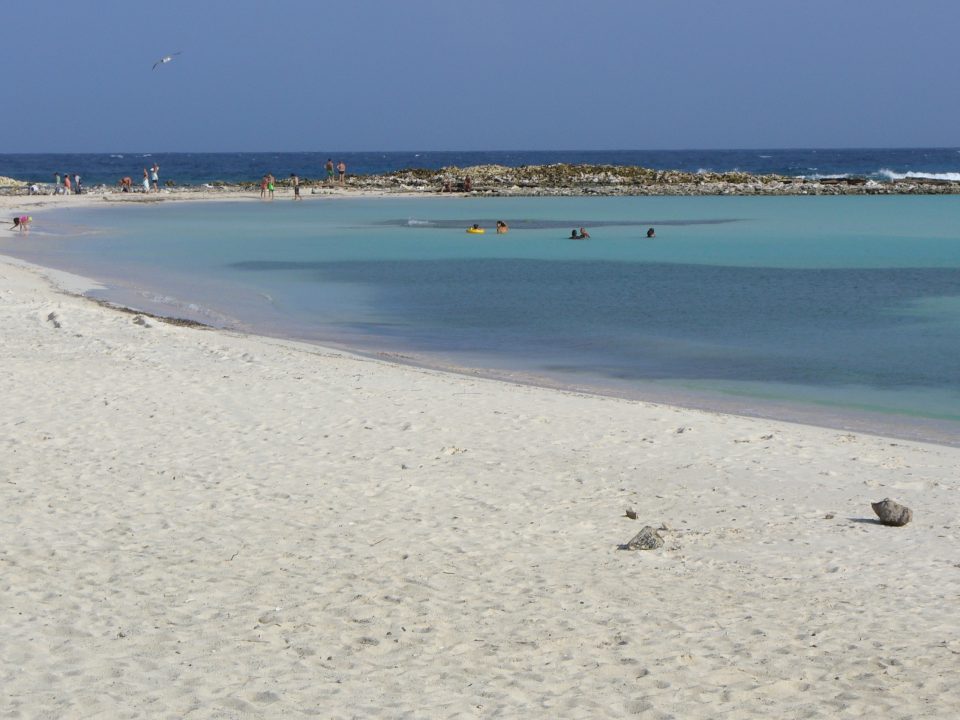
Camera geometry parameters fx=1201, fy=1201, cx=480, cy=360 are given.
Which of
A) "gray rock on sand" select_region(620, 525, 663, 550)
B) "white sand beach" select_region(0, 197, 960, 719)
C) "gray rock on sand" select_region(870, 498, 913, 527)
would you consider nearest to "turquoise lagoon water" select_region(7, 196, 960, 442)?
"white sand beach" select_region(0, 197, 960, 719)

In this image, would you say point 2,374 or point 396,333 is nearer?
point 2,374

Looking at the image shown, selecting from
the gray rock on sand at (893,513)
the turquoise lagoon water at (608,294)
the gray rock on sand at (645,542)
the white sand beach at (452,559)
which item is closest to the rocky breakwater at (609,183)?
the turquoise lagoon water at (608,294)

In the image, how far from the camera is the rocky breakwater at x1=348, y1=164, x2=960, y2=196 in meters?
70.6

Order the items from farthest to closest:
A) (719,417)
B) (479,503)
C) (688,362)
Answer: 1. (688,362)
2. (719,417)
3. (479,503)

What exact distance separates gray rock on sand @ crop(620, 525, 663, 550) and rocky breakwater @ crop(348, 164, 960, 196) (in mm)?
59564

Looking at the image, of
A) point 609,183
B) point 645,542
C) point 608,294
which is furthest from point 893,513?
point 609,183

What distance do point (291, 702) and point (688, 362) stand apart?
12.9m

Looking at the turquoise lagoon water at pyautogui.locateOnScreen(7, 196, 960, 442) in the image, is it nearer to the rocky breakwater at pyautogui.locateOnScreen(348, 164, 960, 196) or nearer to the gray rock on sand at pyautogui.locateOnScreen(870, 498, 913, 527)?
the gray rock on sand at pyautogui.locateOnScreen(870, 498, 913, 527)

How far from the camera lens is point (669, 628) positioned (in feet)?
23.1

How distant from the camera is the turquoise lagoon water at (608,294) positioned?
16.6 meters

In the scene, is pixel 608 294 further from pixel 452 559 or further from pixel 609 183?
pixel 609 183

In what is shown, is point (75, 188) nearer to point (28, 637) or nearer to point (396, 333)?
point (396, 333)

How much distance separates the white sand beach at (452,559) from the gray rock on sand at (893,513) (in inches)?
5.1

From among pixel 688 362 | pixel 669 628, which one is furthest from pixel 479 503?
pixel 688 362
